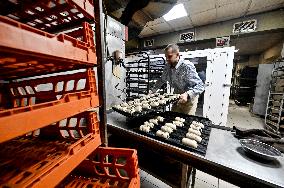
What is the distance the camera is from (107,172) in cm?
115

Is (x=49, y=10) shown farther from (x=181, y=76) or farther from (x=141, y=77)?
(x=141, y=77)

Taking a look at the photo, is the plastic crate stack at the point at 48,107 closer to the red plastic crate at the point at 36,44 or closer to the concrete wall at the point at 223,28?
the red plastic crate at the point at 36,44

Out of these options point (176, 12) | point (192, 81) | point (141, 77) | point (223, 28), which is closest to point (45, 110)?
point (192, 81)

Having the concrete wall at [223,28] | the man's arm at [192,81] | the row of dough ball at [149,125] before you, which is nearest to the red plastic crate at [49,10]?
the row of dough ball at [149,125]

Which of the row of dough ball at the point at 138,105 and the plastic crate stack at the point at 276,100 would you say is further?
the plastic crate stack at the point at 276,100

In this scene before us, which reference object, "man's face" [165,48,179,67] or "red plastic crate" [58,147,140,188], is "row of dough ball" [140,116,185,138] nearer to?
"red plastic crate" [58,147,140,188]

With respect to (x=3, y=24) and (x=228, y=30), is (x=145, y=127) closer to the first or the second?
(x=3, y=24)

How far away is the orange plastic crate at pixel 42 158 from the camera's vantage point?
0.67m

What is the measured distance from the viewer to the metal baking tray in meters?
1.03

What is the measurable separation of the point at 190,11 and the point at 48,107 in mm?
6330

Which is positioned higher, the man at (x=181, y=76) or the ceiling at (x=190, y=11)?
the ceiling at (x=190, y=11)

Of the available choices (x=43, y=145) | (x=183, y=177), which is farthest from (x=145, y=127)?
(x=43, y=145)

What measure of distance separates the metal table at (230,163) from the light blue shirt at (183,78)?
4.30ft

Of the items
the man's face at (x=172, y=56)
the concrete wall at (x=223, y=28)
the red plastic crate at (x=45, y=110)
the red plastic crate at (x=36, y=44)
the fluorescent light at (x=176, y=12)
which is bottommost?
the red plastic crate at (x=45, y=110)
